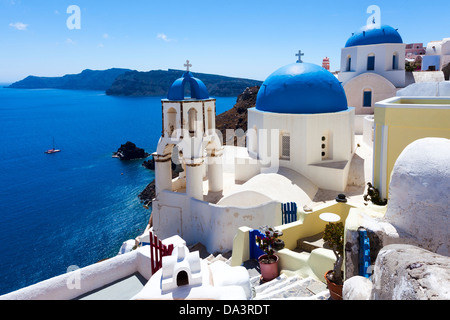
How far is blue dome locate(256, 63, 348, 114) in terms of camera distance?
1540 cm

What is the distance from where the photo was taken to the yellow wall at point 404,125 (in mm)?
9766

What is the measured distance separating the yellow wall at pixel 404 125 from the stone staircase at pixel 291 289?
5.30 m

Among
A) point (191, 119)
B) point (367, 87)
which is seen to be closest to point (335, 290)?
point (191, 119)

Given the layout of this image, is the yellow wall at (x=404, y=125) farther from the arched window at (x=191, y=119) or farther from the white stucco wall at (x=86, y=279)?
the white stucco wall at (x=86, y=279)

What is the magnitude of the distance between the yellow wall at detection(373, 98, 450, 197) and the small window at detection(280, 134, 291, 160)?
482cm

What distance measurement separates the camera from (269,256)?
8.91m

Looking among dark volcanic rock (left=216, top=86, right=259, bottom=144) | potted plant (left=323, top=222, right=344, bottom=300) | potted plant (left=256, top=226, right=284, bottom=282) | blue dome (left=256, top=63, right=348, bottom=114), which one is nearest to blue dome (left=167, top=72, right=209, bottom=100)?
blue dome (left=256, top=63, right=348, bottom=114)

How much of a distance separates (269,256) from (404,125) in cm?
588

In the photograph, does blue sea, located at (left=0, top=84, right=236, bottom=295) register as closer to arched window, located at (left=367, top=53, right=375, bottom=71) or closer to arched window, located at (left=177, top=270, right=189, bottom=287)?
arched window, located at (left=367, top=53, right=375, bottom=71)

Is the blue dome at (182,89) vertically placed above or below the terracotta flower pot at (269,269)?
above

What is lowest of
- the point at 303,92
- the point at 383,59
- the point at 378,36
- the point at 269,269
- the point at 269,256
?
the point at 269,269

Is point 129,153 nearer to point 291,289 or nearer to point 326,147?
point 326,147

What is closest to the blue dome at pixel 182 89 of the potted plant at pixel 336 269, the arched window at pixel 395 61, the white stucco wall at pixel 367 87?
the potted plant at pixel 336 269

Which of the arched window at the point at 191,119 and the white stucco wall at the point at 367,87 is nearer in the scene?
the arched window at the point at 191,119
